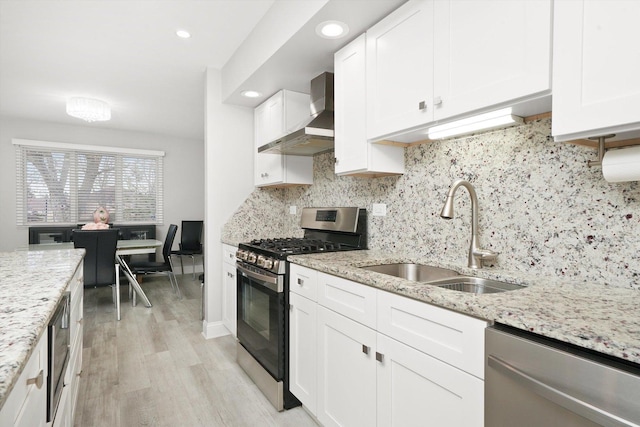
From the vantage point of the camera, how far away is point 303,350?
1.87 m

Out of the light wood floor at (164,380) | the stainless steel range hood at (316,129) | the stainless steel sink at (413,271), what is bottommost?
the light wood floor at (164,380)

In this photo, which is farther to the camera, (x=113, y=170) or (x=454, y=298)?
(x=113, y=170)

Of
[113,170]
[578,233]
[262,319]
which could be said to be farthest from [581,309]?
[113,170]

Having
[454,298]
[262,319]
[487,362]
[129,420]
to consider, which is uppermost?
[454,298]

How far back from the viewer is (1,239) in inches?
193

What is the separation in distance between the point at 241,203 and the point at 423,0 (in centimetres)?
239

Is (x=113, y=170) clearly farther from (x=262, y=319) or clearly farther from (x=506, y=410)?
(x=506, y=410)

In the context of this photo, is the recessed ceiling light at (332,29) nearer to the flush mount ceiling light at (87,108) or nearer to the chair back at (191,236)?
the flush mount ceiling light at (87,108)

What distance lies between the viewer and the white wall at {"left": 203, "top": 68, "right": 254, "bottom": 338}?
10.6ft

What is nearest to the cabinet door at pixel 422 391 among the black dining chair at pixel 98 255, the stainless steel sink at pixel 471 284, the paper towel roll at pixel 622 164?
the stainless steel sink at pixel 471 284

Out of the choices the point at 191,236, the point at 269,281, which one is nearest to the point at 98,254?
the point at 191,236

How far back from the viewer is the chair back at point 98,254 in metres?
3.66

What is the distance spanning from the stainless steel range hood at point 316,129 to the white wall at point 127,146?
399cm

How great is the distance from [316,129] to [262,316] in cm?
127
